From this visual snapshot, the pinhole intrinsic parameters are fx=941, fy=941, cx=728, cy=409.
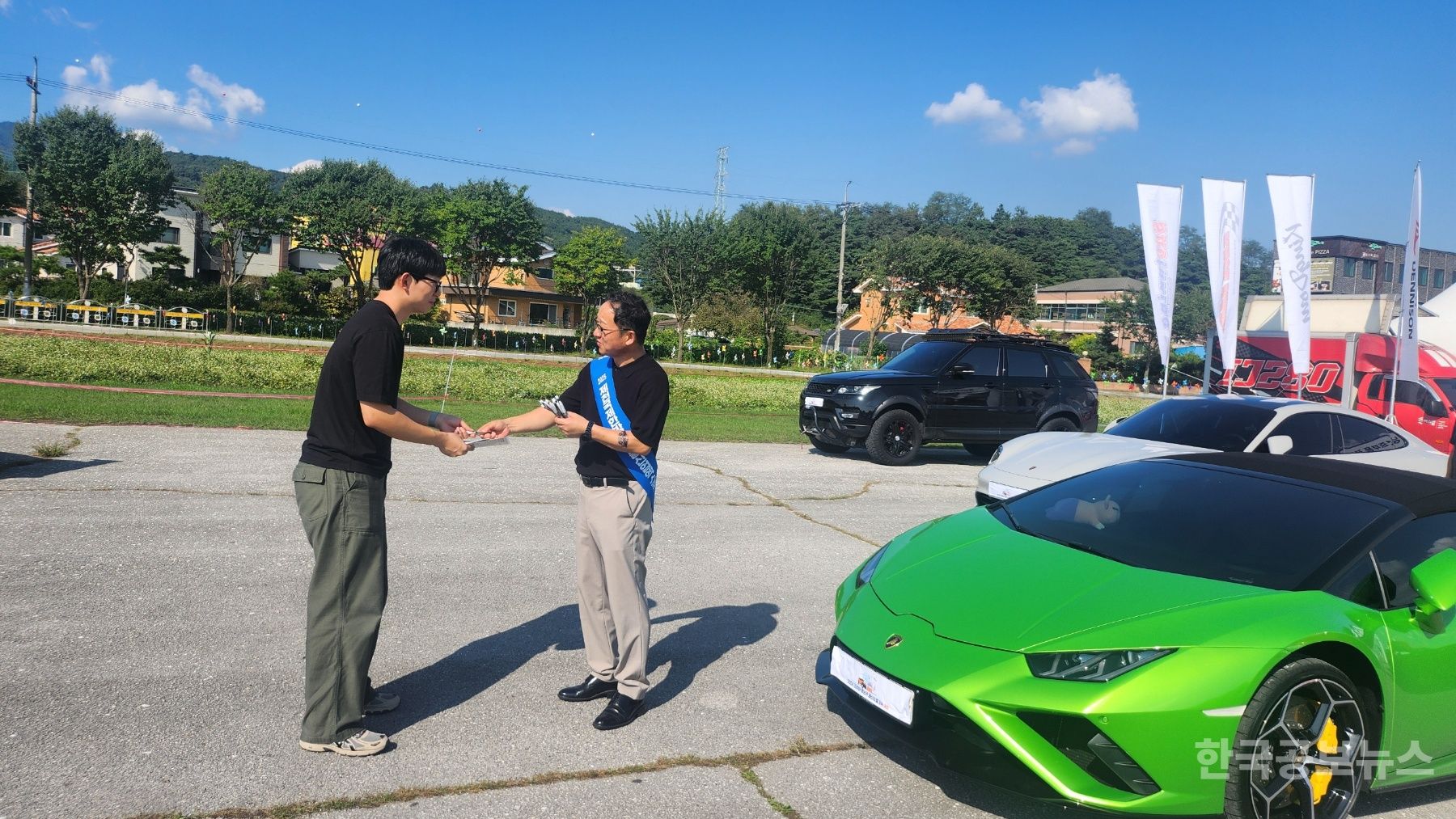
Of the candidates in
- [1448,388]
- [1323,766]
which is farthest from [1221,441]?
[1448,388]

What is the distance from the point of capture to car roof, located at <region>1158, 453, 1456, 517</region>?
3.97m

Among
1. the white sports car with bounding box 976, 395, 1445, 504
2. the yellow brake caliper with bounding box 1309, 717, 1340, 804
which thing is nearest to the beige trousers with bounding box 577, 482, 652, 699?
the yellow brake caliper with bounding box 1309, 717, 1340, 804

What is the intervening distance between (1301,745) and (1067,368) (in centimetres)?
1252

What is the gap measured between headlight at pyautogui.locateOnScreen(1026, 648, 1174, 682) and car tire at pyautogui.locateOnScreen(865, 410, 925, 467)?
34.8 ft

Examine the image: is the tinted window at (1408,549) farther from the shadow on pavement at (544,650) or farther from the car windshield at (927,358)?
the car windshield at (927,358)

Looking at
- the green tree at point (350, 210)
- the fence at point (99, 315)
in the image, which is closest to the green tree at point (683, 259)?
the green tree at point (350, 210)

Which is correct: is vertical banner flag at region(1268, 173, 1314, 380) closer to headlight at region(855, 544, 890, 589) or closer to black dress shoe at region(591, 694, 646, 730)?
headlight at region(855, 544, 890, 589)

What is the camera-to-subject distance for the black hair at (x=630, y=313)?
13.8ft

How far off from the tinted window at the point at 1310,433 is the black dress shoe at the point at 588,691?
6.80 meters

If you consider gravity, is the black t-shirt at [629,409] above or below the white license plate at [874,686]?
above

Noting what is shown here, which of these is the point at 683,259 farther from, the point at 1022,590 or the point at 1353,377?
the point at 1022,590

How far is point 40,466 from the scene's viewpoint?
9172 millimetres

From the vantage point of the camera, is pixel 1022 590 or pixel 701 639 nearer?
pixel 1022 590

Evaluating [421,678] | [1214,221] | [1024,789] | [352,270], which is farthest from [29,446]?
[352,270]
